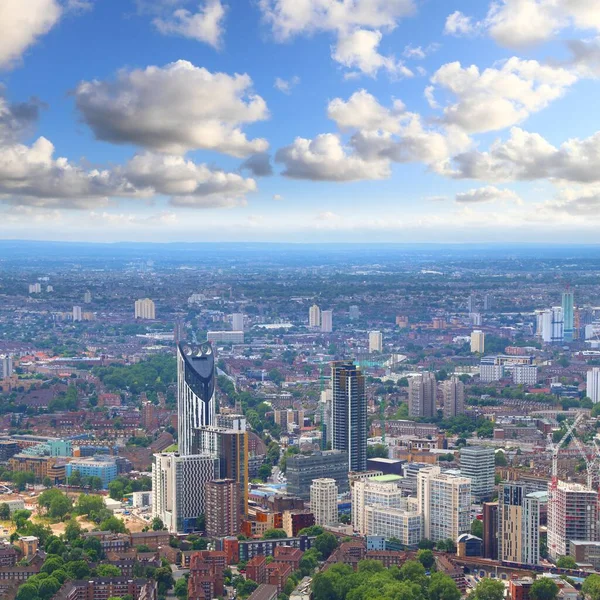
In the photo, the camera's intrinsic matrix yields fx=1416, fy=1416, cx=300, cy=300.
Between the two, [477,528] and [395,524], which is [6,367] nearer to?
[395,524]

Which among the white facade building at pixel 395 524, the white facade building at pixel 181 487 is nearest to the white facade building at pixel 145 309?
the white facade building at pixel 181 487

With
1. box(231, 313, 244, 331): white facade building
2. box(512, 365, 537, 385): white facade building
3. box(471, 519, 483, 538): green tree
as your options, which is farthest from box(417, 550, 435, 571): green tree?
box(231, 313, 244, 331): white facade building

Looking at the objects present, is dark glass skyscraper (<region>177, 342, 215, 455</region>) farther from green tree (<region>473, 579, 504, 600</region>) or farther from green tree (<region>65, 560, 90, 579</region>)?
green tree (<region>473, 579, 504, 600</region>)

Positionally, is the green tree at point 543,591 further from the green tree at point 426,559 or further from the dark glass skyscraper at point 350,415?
the dark glass skyscraper at point 350,415

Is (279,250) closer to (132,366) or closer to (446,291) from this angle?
(446,291)

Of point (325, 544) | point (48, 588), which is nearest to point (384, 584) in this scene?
point (325, 544)

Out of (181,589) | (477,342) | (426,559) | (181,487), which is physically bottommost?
(181,589)
